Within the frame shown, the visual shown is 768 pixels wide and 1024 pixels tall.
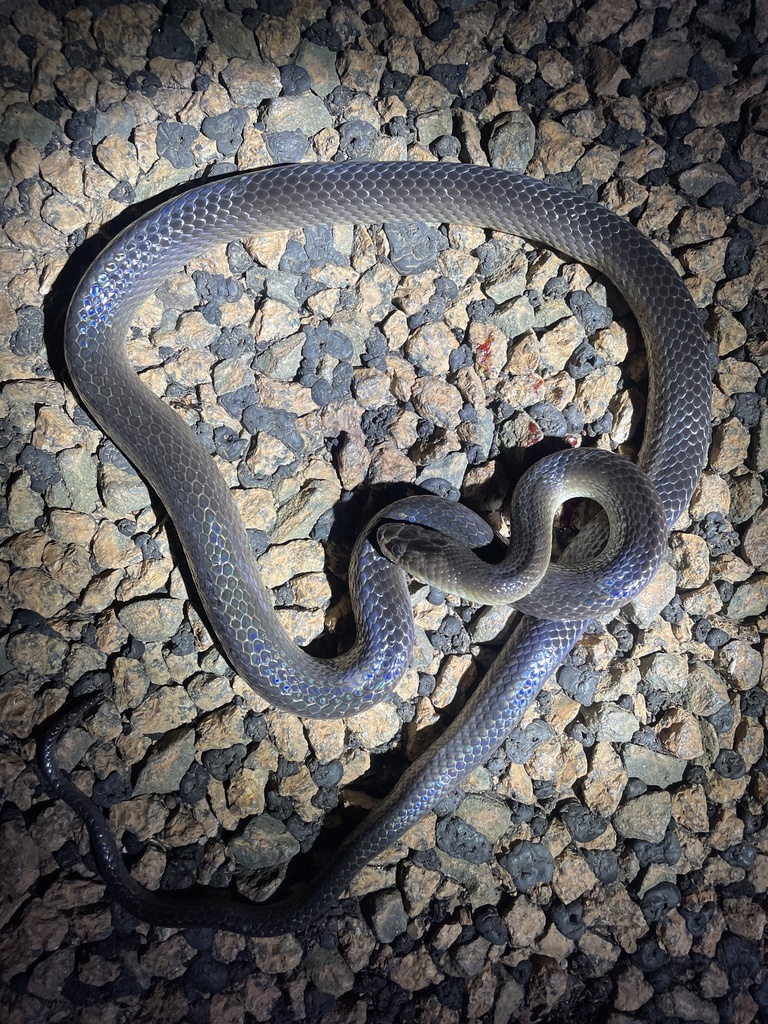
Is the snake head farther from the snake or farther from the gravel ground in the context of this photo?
the gravel ground

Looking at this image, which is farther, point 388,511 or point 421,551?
point 388,511

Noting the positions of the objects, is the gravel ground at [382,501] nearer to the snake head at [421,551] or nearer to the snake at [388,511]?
the snake at [388,511]

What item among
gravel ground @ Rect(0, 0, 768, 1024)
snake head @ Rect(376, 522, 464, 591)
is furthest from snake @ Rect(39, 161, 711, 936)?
gravel ground @ Rect(0, 0, 768, 1024)

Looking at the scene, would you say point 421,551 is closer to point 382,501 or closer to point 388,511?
point 388,511

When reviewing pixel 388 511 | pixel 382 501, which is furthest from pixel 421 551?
pixel 382 501

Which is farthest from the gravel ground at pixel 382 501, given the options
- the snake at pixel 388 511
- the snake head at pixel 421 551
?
the snake head at pixel 421 551

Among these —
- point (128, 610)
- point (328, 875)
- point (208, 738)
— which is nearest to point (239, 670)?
point (208, 738)
